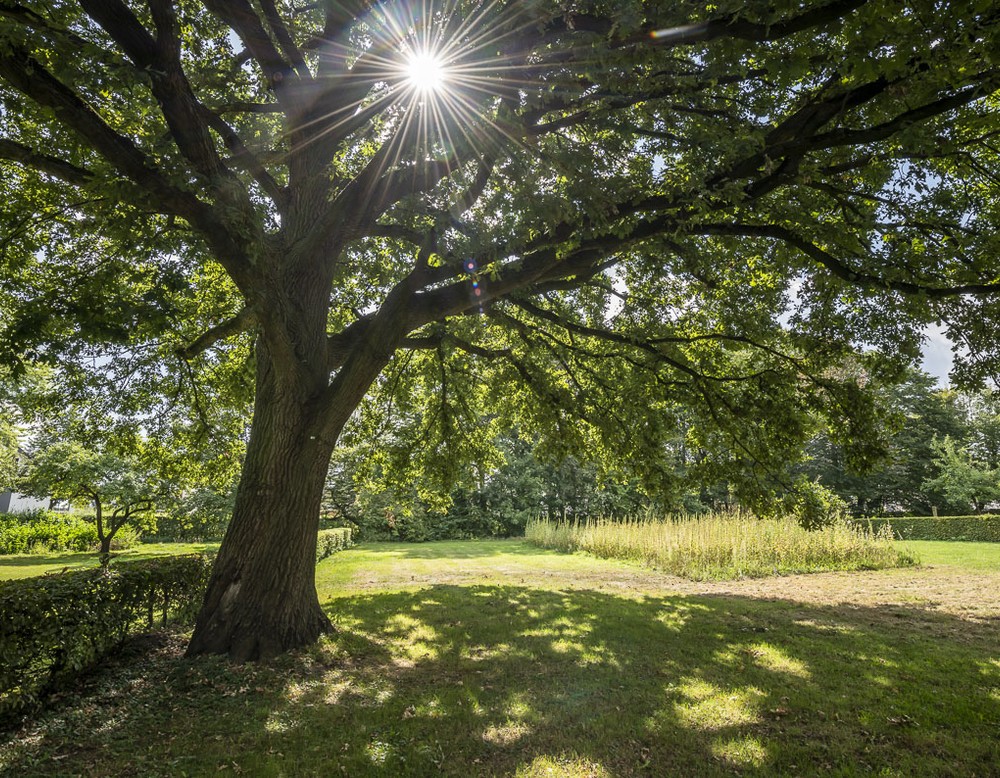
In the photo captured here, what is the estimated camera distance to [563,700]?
483 centimetres

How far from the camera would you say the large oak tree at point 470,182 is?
4.28 m

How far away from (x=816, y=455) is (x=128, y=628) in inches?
1820

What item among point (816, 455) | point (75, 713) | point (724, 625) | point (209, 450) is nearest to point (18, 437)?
point (209, 450)

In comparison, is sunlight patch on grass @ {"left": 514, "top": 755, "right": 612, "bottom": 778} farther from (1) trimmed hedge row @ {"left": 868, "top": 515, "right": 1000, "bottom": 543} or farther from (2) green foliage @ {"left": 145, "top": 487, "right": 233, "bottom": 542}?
(1) trimmed hedge row @ {"left": 868, "top": 515, "right": 1000, "bottom": 543}

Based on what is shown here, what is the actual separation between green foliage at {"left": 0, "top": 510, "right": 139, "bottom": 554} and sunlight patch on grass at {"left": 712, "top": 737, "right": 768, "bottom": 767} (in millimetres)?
23744

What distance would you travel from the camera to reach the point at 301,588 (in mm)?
6668

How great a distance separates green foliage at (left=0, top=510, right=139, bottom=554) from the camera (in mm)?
21250

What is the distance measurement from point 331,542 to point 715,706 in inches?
708

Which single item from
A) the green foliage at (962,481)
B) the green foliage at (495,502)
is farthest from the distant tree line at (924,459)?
the green foliage at (495,502)

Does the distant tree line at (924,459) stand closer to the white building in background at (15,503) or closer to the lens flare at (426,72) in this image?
the lens flare at (426,72)

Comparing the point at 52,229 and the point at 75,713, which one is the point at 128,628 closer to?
the point at 75,713

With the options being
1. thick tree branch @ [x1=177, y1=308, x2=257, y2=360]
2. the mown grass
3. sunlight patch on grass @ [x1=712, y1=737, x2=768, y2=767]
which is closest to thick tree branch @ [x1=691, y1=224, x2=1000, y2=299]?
sunlight patch on grass @ [x1=712, y1=737, x2=768, y2=767]

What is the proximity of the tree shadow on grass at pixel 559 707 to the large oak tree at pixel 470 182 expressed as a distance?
135 cm

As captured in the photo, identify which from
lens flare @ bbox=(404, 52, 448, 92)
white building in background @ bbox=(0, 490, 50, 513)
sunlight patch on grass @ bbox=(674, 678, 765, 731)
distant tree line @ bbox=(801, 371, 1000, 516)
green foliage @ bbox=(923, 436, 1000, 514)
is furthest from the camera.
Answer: white building in background @ bbox=(0, 490, 50, 513)
